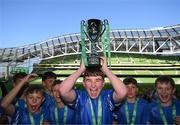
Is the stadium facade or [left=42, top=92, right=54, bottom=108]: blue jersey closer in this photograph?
[left=42, top=92, right=54, bottom=108]: blue jersey

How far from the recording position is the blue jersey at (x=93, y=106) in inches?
193

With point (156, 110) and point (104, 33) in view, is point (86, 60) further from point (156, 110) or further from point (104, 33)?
point (156, 110)

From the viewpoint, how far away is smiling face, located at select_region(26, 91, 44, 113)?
18.2 feet

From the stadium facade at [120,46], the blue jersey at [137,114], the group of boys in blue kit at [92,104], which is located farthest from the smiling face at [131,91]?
the stadium facade at [120,46]

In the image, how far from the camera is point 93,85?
486 centimetres

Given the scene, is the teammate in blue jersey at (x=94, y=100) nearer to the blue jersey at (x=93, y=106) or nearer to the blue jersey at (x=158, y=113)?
the blue jersey at (x=93, y=106)

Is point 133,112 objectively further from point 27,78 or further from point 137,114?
point 27,78

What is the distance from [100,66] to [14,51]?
68.8m

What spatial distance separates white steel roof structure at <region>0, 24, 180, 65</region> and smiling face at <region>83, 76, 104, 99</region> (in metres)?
57.4

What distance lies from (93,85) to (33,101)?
4.02ft

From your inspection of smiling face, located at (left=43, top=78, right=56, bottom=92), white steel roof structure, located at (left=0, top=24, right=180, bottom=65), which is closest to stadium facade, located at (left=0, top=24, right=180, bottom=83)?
white steel roof structure, located at (left=0, top=24, right=180, bottom=65)

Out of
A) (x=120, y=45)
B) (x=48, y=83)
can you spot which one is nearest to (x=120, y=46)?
(x=120, y=45)

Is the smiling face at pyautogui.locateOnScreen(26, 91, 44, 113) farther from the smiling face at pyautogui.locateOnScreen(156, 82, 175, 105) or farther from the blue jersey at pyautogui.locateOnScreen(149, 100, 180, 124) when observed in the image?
the smiling face at pyautogui.locateOnScreen(156, 82, 175, 105)

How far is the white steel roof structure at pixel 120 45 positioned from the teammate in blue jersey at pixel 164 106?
185 ft
